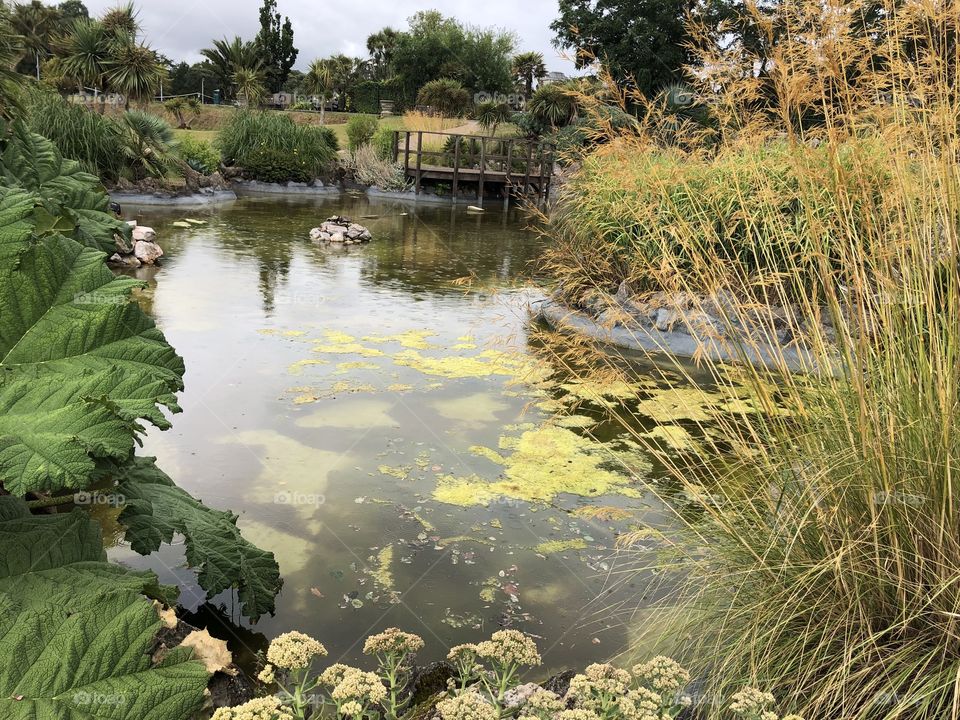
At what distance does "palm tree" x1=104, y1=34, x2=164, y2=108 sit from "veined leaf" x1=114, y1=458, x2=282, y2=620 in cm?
1781

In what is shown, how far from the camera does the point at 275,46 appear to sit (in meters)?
40.4

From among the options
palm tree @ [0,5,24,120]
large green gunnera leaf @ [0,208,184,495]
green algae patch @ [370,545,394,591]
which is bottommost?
green algae patch @ [370,545,394,591]

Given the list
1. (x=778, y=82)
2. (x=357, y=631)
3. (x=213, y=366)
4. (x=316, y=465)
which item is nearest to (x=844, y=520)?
(x=778, y=82)

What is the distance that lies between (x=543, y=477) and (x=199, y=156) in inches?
587

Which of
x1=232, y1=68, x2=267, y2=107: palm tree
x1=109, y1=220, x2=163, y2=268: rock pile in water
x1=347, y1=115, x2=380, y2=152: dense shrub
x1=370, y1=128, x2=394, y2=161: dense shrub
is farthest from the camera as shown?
x1=232, y1=68, x2=267, y2=107: palm tree

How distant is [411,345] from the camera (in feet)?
18.6

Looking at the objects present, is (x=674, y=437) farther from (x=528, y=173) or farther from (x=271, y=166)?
(x=271, y=166)

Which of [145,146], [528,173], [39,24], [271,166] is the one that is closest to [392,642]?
[145,146]

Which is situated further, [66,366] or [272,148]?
[272,148]

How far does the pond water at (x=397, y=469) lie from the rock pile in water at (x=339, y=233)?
128 inches

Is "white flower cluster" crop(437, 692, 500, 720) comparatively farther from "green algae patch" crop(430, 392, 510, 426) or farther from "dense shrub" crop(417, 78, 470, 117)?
"dense shrub" crop(417, 78, 470, 117)

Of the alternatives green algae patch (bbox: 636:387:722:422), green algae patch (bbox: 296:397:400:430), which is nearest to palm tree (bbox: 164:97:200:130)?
green algae patch (bbox: 296:397:400:430)

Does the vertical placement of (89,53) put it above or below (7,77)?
above

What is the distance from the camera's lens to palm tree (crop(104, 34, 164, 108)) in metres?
17.3
